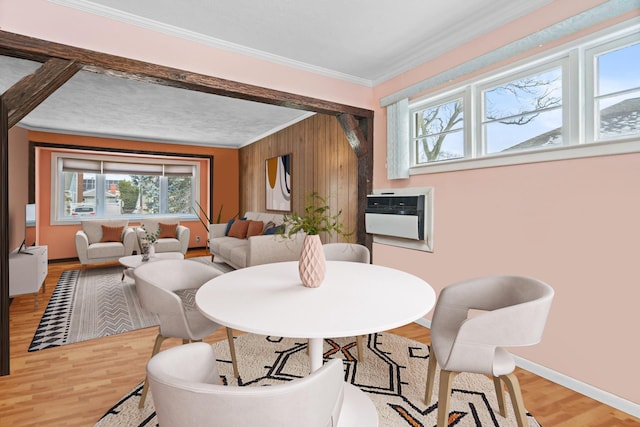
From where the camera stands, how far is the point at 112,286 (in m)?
4.27

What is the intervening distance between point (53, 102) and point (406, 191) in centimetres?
474

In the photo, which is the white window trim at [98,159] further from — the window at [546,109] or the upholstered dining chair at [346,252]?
the window at [546,109]

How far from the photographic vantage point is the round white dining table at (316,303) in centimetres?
109

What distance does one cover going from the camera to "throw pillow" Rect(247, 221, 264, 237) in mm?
5383

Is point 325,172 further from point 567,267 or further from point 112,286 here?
point 112,286

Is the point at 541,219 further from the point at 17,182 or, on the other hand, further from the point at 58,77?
the point at 17,182

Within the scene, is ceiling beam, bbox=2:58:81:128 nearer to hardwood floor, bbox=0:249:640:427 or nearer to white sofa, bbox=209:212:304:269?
hardwood floor, bbox=0:249:640:427

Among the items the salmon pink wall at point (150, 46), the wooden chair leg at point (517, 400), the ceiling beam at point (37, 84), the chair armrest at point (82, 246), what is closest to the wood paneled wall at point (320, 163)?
the salmon pink wall at point (150, 46)

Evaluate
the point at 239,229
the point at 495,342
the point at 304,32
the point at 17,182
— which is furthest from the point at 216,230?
the point at 495,342

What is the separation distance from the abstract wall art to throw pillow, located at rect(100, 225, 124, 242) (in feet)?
8.78

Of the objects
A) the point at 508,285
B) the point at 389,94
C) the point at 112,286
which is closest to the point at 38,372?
the point at 112,286

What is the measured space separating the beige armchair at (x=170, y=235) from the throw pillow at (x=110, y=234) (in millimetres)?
350

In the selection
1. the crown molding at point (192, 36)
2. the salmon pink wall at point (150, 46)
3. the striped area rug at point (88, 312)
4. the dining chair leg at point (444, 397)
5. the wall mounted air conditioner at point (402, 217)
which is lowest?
the striped area rug at point (88, 312)

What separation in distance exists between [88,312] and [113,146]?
13.4 ft
